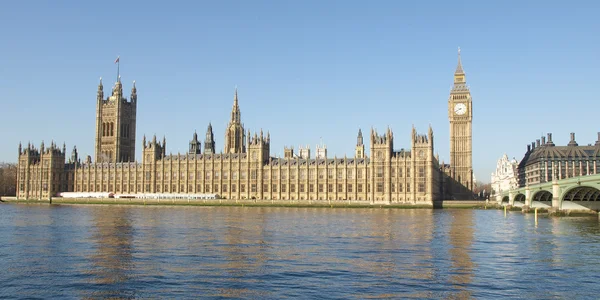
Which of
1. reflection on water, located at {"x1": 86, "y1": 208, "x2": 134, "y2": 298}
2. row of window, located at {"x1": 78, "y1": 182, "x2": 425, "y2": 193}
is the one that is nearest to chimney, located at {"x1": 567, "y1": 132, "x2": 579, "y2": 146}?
row of window, located at {"x1": 78, "y1": 182, "x2": 425, "y2": 193}

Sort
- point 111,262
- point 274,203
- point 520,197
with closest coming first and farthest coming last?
point 111,262 → point 520,197 → point 274,203

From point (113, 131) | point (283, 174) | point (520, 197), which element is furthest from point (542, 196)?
point (113, 131)

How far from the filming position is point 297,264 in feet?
114

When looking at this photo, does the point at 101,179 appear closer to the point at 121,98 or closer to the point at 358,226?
the point at 121,98

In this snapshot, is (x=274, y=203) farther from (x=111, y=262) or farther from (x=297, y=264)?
(x=297, y=264)

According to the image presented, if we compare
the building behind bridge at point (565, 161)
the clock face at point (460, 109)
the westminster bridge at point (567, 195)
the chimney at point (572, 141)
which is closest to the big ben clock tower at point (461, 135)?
the clock face at point (460, 109)

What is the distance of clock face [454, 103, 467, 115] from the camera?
15625 centimetres

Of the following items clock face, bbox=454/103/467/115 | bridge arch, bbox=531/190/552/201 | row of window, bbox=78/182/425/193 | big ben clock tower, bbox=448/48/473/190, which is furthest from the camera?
clock face, bbox=454/103/467/115

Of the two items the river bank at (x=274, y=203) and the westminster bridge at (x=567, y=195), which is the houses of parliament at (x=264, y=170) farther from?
the westminster bridge at (x=567, y=195)

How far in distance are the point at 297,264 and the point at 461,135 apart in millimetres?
127147

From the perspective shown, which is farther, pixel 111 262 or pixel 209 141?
pixel 209 141

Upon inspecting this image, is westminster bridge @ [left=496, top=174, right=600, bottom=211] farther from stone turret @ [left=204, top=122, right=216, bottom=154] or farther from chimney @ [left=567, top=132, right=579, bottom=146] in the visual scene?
stone turret @ [left=204, top=122, right=216, bottom=154]

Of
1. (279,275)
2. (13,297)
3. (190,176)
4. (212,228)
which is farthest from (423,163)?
(13,297)

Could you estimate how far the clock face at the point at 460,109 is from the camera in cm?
15625
